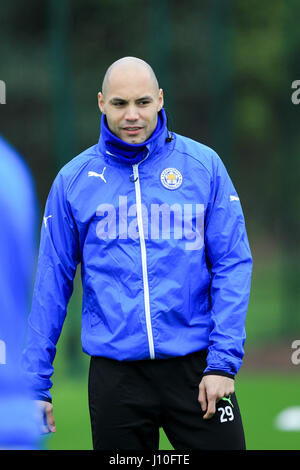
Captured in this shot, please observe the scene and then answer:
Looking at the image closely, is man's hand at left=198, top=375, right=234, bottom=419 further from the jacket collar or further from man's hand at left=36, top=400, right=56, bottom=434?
the jacket collar

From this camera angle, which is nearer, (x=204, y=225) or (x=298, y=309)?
(x=204, y=225)

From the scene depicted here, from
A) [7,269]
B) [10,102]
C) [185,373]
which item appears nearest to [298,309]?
[10,102]

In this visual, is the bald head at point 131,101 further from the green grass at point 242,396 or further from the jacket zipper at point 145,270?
the green grass at point 242,396

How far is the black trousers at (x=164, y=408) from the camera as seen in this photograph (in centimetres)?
301

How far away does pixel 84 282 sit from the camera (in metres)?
3.09

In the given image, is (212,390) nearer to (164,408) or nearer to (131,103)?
(164,408)

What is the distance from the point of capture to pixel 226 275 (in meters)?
2.99

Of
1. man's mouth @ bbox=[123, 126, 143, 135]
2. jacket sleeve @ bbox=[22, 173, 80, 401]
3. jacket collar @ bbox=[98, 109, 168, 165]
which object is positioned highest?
man's mouth @ bbox=[123, 126, 143, 135]

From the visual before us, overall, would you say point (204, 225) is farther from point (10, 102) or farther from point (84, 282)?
point (10, 102)

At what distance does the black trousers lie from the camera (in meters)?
3.01

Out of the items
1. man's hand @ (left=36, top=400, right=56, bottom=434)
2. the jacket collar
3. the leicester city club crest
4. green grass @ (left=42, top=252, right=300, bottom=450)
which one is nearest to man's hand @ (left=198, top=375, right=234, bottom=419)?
man's hand @ (left=36, top=400, right=56, bottom=434)

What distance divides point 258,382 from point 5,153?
242 inches

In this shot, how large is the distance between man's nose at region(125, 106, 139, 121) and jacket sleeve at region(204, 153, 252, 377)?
0.33 m

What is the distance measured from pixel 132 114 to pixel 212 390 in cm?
95
